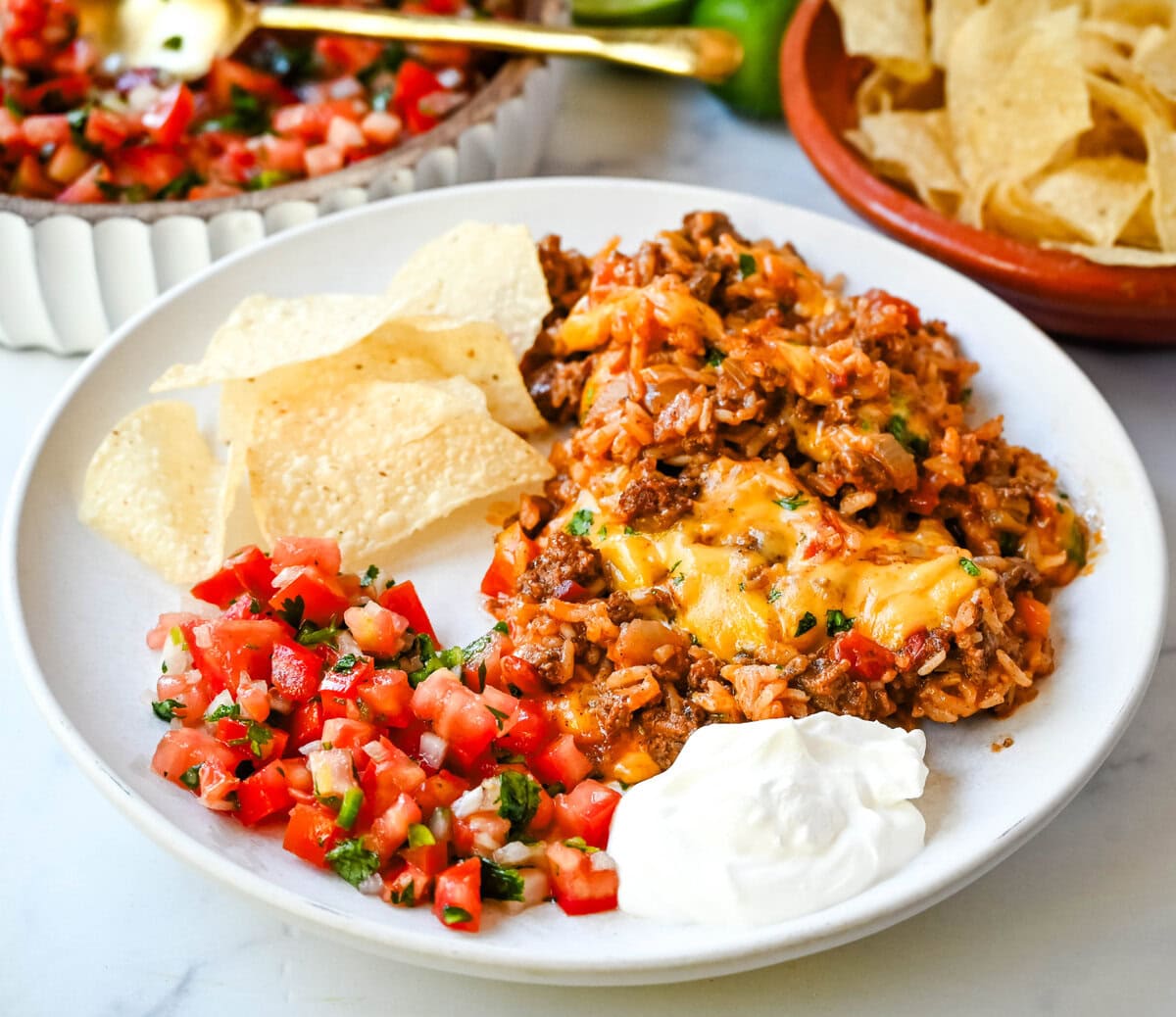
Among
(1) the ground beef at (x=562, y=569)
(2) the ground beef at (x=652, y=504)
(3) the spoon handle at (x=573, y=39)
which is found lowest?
(1) the ground beef at (x=562, y=569)

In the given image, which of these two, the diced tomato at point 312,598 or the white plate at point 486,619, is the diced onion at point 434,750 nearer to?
the white plate at point 486,619

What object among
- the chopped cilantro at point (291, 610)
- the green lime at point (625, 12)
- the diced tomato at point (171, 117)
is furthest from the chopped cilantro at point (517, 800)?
the green lime at point (625, 12)

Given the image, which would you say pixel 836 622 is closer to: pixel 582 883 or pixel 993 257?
pixel 582 883

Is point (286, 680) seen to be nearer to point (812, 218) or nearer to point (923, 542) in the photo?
point (923, 542)

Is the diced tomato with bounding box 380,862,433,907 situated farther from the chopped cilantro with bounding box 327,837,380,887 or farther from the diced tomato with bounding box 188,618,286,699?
the diced tomato with bounding box 188,618,286,699

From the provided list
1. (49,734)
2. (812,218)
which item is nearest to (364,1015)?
(49,734)

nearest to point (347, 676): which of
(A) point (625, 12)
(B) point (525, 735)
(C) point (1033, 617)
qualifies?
(B) point (525, 735)
